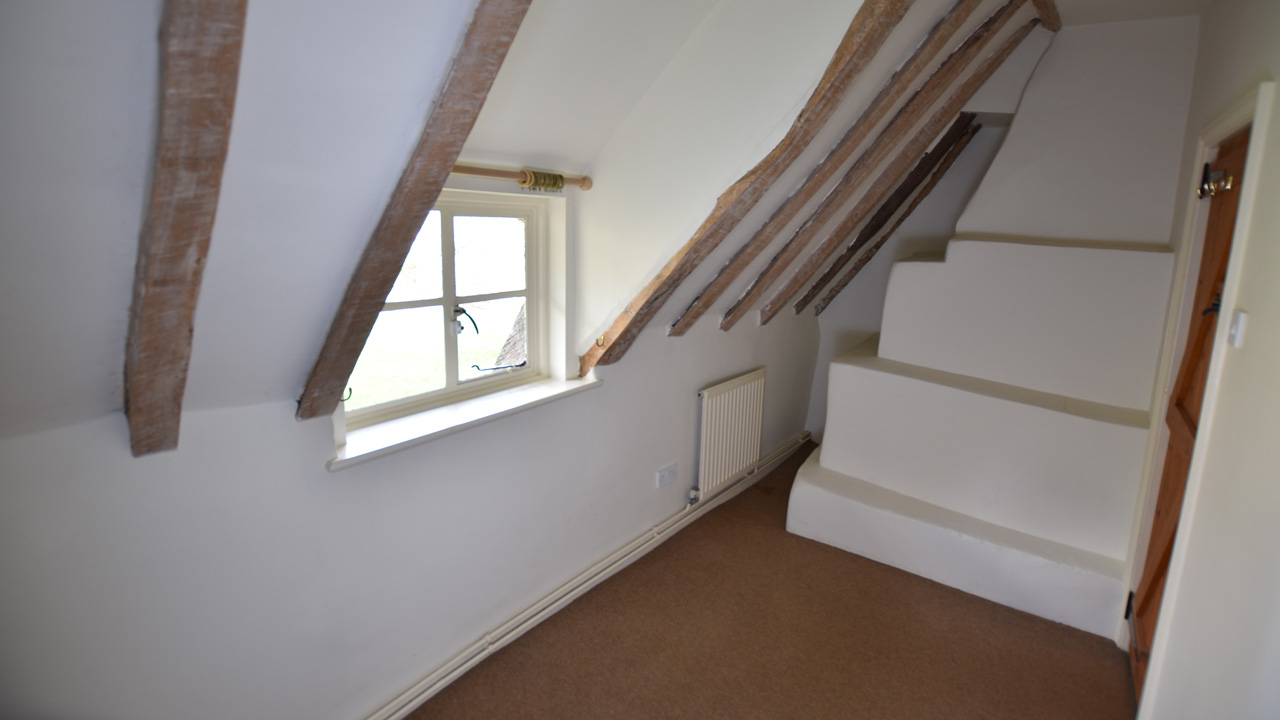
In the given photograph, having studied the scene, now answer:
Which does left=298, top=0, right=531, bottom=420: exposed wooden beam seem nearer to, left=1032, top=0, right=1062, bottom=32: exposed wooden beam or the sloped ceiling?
the sloped ceiling

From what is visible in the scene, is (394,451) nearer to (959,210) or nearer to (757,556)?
(757,556)

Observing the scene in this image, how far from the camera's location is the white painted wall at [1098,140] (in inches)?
117

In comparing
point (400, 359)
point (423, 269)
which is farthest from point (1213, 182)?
point (400, 359)

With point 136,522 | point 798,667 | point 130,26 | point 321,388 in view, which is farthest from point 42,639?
point 798,667

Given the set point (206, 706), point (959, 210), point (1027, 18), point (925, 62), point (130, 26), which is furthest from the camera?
point (959, 210)

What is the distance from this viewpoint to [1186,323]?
243 centimetres

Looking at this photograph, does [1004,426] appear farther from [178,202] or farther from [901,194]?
[178,202]

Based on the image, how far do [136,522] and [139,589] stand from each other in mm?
181

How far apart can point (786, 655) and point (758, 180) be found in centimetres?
193

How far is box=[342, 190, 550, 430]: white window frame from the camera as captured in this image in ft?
7.34

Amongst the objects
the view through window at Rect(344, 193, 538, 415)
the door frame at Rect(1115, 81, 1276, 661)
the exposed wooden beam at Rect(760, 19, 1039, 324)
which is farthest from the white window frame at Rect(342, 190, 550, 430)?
the door frame at Rect(1115, 81, 1276, 661)

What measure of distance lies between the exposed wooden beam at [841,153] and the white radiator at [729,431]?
0.67 meters

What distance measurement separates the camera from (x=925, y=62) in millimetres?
2234

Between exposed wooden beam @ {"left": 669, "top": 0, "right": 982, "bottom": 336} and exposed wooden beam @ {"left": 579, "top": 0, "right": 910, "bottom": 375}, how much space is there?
0.36 m
